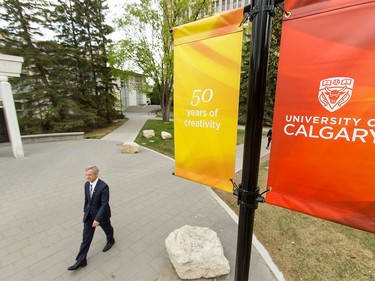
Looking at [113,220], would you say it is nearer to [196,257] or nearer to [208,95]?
[196,257]

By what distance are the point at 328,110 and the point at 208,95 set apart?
1067mm

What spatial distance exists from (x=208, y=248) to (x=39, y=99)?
57.6ft

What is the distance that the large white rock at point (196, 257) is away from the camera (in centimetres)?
315

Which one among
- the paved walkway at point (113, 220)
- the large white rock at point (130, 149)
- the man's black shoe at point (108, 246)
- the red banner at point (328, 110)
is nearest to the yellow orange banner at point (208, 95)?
the red banner at point (328, 110)

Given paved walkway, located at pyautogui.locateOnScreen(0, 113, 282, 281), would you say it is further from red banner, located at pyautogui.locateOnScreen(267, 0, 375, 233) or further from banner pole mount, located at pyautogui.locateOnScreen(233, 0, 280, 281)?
red banner, located at pyautogui.locateOnScreen(267, 0, 375, 233)

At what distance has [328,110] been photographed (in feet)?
5.05

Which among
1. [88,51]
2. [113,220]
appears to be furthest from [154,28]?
[113,220]

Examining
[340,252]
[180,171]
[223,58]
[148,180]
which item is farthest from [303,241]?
[148,180]

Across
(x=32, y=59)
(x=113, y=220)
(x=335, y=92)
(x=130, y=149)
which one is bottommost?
(x=113, y=220)

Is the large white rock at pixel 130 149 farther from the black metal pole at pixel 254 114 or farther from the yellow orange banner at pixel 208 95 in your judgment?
the black metal pole at pixel 254 114

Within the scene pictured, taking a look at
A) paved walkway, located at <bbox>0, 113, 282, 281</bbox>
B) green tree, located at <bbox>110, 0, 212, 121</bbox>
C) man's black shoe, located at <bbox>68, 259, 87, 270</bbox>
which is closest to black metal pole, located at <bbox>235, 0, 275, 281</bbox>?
paved walkway, located at <bbox>0, 113, 282, 281</bbox>

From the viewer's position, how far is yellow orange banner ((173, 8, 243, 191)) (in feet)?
6.23

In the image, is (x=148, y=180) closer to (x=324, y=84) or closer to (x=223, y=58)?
(x=223, y=58)

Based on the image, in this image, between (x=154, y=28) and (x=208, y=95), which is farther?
(x=154, y=28)
